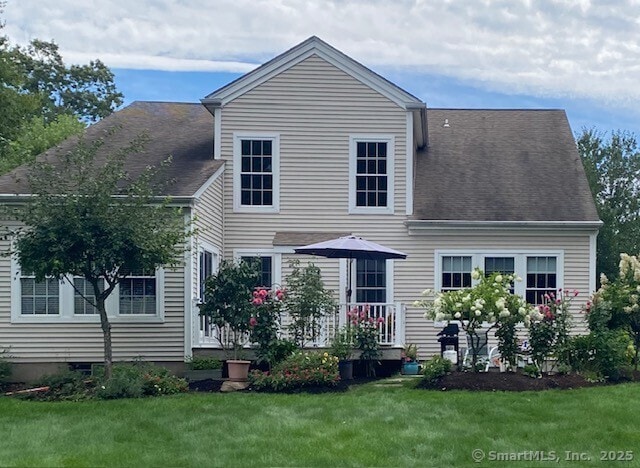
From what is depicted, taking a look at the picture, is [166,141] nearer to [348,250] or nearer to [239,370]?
[348,250]

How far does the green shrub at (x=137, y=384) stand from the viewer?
1302 cm

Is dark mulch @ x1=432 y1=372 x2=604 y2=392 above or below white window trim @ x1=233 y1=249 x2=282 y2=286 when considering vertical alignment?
below

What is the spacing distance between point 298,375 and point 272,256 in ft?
16.8

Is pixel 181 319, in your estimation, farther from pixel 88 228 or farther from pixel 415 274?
pixel 415 274

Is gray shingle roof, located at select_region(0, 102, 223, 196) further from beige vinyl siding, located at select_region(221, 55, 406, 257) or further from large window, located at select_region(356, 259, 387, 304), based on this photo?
large window, located at select_region(356, 259, 387, 304)

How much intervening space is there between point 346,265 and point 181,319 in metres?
4.01

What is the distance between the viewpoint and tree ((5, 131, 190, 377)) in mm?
13008

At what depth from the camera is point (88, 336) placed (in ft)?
52.5

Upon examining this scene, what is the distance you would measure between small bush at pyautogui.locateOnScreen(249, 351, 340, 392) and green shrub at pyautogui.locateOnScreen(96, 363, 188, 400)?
4.02 ft

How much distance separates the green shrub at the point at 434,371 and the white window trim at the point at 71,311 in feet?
16.4

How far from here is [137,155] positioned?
18156 mm

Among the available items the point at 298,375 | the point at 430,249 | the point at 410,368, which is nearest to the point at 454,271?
the point at 430,249

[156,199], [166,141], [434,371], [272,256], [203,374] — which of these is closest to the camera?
[434,371]

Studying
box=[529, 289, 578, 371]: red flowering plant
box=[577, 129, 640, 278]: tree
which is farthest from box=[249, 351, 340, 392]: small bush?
box=[577, 129, 640, 278]: tree
